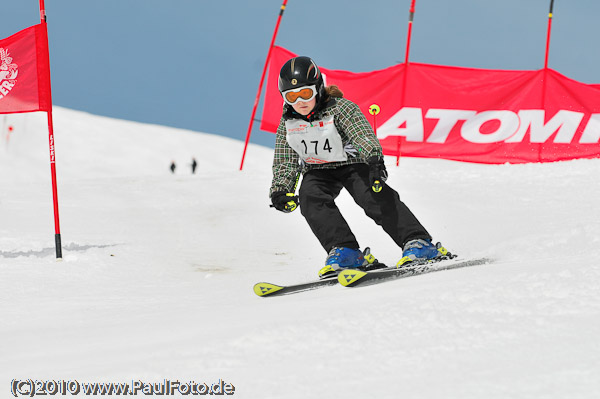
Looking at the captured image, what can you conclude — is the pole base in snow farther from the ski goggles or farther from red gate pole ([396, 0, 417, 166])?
red gate pole ([396, 0, 417, 166])

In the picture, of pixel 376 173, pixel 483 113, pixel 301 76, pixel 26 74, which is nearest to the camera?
pixel 376 173

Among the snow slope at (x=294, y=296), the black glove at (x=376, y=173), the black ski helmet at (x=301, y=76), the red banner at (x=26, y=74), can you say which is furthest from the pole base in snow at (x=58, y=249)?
the black glove at (x=376, y=173)

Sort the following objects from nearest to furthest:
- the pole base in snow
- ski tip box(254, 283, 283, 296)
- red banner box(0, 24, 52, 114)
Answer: ski tip box(254, 283, 283, 296), the pole base in snow, red banner box(0, 24, 52, 114)

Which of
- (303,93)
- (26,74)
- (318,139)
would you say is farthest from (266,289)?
(26,74)

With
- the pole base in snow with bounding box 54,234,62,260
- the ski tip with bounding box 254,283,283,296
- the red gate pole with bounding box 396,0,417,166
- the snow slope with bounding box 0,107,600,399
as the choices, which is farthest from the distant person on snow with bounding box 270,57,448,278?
the red gate pole with bounding box 396,0,417,166

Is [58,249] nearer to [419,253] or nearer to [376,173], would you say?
[376,173]

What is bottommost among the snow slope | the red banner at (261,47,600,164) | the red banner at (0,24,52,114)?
the snow slope

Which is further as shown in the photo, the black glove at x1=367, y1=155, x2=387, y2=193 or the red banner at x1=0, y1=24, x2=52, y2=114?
the red banner at x1=0, y1=24, x2=52, y2=114

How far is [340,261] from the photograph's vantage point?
382 cm

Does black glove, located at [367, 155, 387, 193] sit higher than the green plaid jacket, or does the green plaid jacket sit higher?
the green plaid jacket

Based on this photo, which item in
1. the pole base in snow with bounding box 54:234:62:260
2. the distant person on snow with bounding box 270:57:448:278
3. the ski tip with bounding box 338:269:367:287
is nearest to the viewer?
the ski tip with bounding box 338:269:367:287

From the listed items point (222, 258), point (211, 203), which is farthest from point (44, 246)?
point (211, 203)

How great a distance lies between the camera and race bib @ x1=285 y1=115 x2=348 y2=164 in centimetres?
402

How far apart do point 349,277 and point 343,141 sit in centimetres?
103
